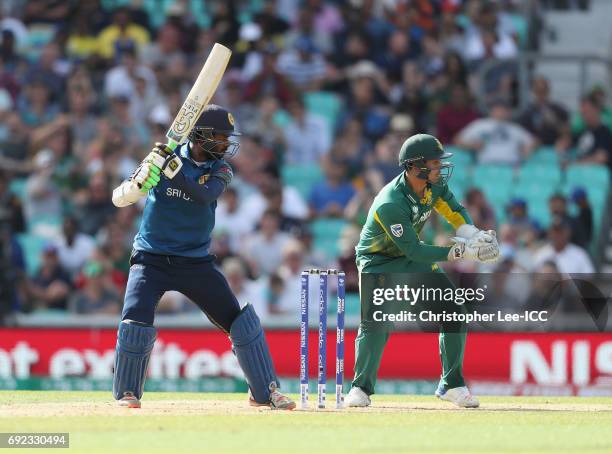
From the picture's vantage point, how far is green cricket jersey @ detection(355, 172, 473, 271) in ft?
29.6

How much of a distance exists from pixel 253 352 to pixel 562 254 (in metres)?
5.58

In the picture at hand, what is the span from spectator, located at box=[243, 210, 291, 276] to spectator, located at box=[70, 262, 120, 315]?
1404 mm

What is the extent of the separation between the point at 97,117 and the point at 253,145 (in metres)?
1.85

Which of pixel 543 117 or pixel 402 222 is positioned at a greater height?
pixel 543 117

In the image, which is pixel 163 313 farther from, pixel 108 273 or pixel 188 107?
pixel 188 107

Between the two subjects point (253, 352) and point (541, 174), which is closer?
point (253, 352)

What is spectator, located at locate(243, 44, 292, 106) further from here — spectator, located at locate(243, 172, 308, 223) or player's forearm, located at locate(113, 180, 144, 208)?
player's forearm, located at locate(113, 180, 144, 208)

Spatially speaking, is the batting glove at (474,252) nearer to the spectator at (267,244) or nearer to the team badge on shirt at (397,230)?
the team badge on shirt at (397,230)

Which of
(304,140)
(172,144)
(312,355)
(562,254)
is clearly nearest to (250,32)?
(304,140)

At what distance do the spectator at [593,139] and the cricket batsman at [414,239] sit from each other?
6.27 metres

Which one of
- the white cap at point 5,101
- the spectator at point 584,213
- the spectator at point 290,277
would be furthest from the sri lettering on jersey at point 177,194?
the white cap at point 5,101

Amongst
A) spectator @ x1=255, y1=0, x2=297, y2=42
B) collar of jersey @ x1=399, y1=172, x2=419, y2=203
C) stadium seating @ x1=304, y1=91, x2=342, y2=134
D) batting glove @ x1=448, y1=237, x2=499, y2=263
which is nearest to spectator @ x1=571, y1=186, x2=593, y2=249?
stadium seating @ x1=304, y1=91, x2=342, y2=134

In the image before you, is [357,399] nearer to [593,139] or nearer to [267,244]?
[267,244]

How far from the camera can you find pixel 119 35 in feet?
55.0
